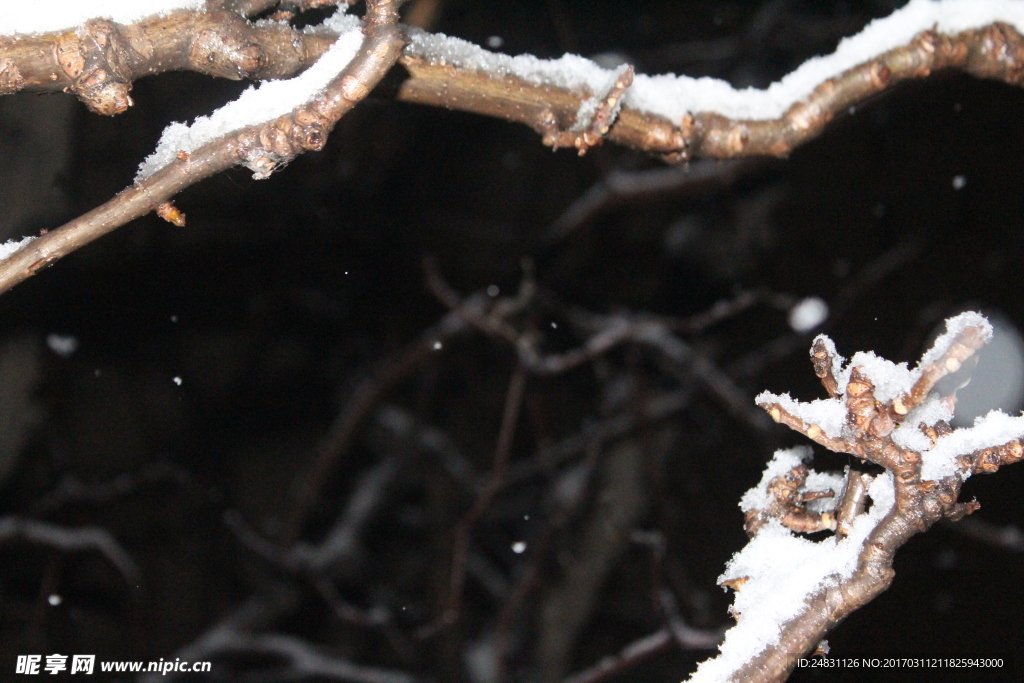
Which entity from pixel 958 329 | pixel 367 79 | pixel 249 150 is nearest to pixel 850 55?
pixel 958 329

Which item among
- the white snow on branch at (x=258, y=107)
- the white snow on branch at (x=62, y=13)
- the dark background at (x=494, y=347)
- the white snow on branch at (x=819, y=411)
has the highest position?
the dark background at (x=494, y=347)

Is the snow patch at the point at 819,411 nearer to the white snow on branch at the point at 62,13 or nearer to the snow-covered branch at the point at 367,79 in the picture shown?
the snow-covered branch at the point at 367,79

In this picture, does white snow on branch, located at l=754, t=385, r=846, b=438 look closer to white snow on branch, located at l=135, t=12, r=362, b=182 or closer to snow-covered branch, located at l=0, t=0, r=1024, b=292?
snow-covered branch, located at l=0, t=0, r=1024, b=292

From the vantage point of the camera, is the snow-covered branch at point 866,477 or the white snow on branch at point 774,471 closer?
the snow-covered branch at point 866,477

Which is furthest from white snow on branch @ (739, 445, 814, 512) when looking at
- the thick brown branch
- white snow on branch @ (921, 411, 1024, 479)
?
the thick brown branch

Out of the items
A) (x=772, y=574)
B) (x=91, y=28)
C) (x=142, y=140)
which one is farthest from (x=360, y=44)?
(x=142, y=140)

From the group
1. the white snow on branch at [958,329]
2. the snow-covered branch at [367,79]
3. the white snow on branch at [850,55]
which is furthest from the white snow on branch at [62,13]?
the white snow on branch at [958,329]

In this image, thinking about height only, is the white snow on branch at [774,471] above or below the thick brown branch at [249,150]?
below

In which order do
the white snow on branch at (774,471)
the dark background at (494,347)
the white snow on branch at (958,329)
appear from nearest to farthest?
the white snow on branch at (958,329)
the white snow on branch at (774,471)
the dark background at (494,347)
